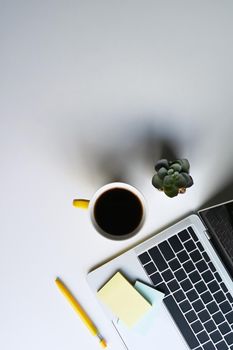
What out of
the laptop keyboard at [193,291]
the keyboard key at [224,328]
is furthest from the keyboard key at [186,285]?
the keyboard key at [224,328]

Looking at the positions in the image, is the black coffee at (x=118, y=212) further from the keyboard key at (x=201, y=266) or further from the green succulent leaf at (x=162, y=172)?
the keyboard key at (x=201, y=266)

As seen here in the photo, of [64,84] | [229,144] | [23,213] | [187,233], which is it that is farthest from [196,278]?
[64,84]

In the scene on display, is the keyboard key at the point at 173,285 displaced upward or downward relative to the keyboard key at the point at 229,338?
upward

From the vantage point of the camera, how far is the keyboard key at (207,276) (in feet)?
2.94

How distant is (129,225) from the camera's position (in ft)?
2.76

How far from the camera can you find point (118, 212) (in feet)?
2.79

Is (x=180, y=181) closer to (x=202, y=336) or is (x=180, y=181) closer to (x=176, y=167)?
(x=176, y=167)

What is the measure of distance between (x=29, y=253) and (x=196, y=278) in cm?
36

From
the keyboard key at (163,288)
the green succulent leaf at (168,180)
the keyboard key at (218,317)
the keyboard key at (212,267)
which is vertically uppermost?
the green succulent leaf at (168,180)

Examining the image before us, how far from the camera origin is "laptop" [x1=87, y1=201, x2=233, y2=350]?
0.90 meters

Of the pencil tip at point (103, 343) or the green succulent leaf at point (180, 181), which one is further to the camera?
the pencil tip at point (103, 343)

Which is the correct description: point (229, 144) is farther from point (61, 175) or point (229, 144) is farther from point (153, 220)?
point (61, 175)

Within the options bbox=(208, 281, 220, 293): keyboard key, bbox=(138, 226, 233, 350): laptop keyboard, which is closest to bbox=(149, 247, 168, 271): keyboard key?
bbox=(138, 226, 233, 350): laptop keyboard

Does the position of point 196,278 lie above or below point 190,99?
below
